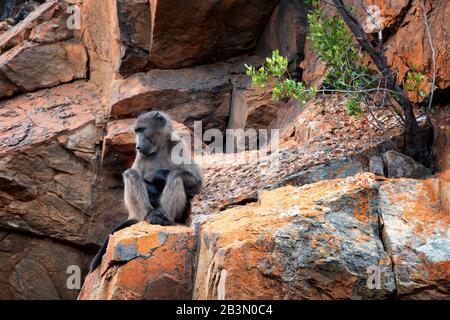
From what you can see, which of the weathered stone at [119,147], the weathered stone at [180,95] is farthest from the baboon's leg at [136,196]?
the weathered stone at [180,95]

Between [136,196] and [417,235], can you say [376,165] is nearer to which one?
[417,235]

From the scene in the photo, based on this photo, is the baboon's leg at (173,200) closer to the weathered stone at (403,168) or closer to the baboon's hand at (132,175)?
the baboon's hand at (132,175)

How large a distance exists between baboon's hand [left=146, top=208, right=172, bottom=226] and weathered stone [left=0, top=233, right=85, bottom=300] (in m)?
3.56

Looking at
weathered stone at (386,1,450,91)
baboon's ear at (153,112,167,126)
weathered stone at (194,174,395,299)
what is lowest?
weathered stone at (194,174,395,299)

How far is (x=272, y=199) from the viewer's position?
698cm

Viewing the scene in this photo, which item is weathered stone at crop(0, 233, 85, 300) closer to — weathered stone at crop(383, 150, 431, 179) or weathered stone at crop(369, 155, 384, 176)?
weathered stone at crop(369, 155, 384, 176)

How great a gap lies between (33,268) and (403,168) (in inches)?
242

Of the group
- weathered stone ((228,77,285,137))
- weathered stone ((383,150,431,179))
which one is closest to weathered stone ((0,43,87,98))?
weathered stone ((228,77,285,137))

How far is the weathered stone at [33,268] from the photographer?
435 inches

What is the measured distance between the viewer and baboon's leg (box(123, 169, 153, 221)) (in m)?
8.32

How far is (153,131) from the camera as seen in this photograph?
9.12 m

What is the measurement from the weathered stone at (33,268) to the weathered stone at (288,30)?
482 centimetres
